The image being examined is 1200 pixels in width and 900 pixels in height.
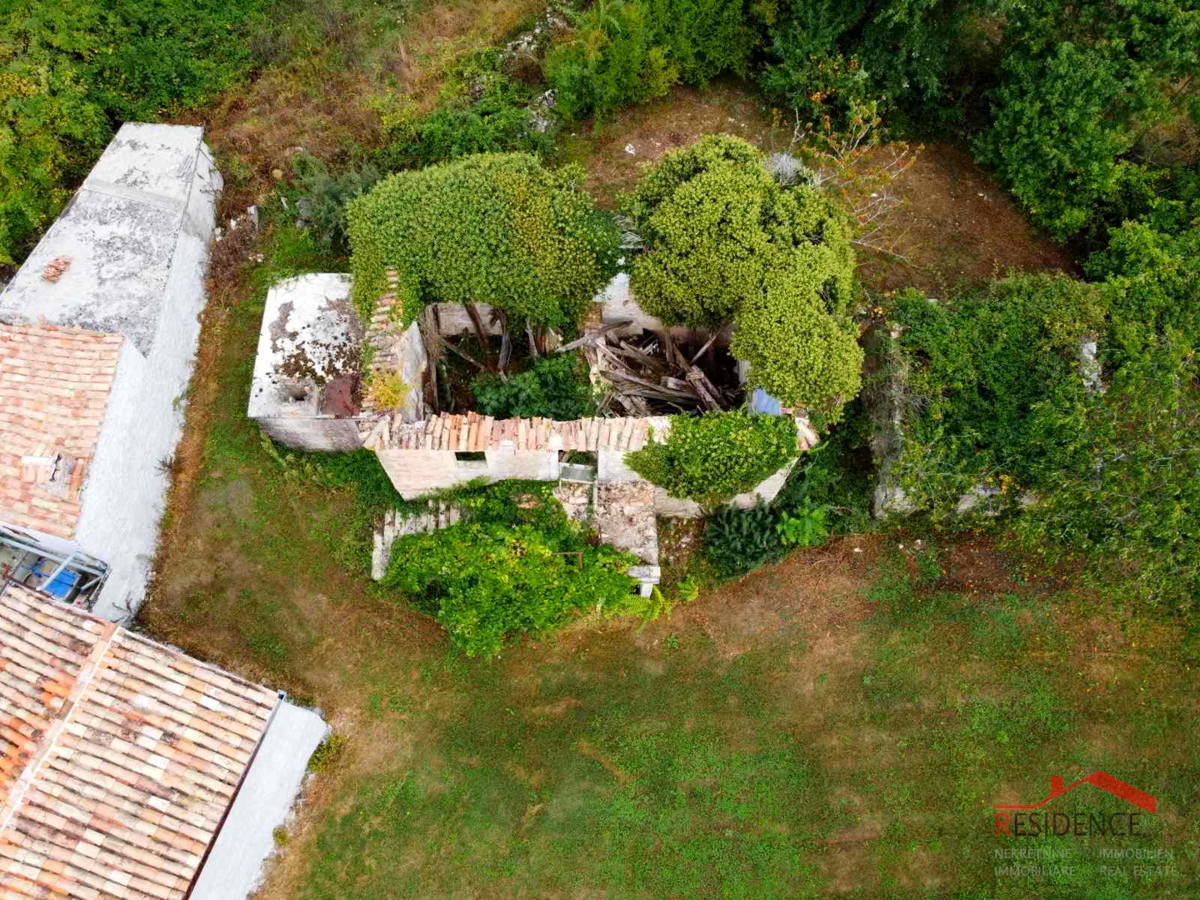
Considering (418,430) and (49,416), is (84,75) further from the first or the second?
(418,430)

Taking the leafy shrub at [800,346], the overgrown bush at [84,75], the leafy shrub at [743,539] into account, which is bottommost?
the leafy shrub at [743,539]

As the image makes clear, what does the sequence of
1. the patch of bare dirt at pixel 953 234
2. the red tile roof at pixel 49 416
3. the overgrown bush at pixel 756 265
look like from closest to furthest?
1. the red tile roof at pixel 49 416
2. the overgrown bush at pixel 756 265
3. the patch of bare dirt at pixel 953 234

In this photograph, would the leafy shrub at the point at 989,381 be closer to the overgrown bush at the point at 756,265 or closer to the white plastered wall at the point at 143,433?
the overgrown bush at the point at 756,265

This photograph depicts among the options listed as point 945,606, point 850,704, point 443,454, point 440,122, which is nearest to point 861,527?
point 945,606

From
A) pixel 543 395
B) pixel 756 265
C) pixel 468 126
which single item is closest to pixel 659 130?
pixel 468 126

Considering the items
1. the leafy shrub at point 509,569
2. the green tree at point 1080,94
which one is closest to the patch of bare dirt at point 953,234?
the green tree at point 1080,94
